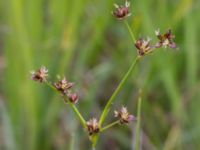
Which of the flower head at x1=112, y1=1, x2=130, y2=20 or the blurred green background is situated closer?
the flower head at x1=112, y1=1, x2=130, y2=20

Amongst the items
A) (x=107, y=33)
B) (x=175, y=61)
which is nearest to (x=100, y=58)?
(x=107, y=33)

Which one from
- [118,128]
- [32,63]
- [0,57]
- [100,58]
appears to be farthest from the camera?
[0,57]

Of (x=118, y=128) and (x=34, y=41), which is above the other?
(x=34, y=41)

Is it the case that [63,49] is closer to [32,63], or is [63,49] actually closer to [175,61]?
[32,63]

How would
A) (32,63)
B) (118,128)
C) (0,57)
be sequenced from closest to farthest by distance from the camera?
(32,63) → (118,128) → (0,57)

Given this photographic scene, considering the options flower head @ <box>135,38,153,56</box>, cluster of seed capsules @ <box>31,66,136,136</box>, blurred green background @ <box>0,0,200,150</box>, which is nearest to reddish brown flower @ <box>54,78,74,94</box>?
cluster of seed capsules @ <box>31,66,136,136</box>

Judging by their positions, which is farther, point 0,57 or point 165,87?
point 0,57

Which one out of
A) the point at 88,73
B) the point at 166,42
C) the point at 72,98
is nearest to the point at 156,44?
the point at 166,42

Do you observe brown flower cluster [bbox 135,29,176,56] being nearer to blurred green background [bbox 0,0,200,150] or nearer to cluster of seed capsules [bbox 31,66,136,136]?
cluster of seed capsules [bbox 31,66,136,136]
